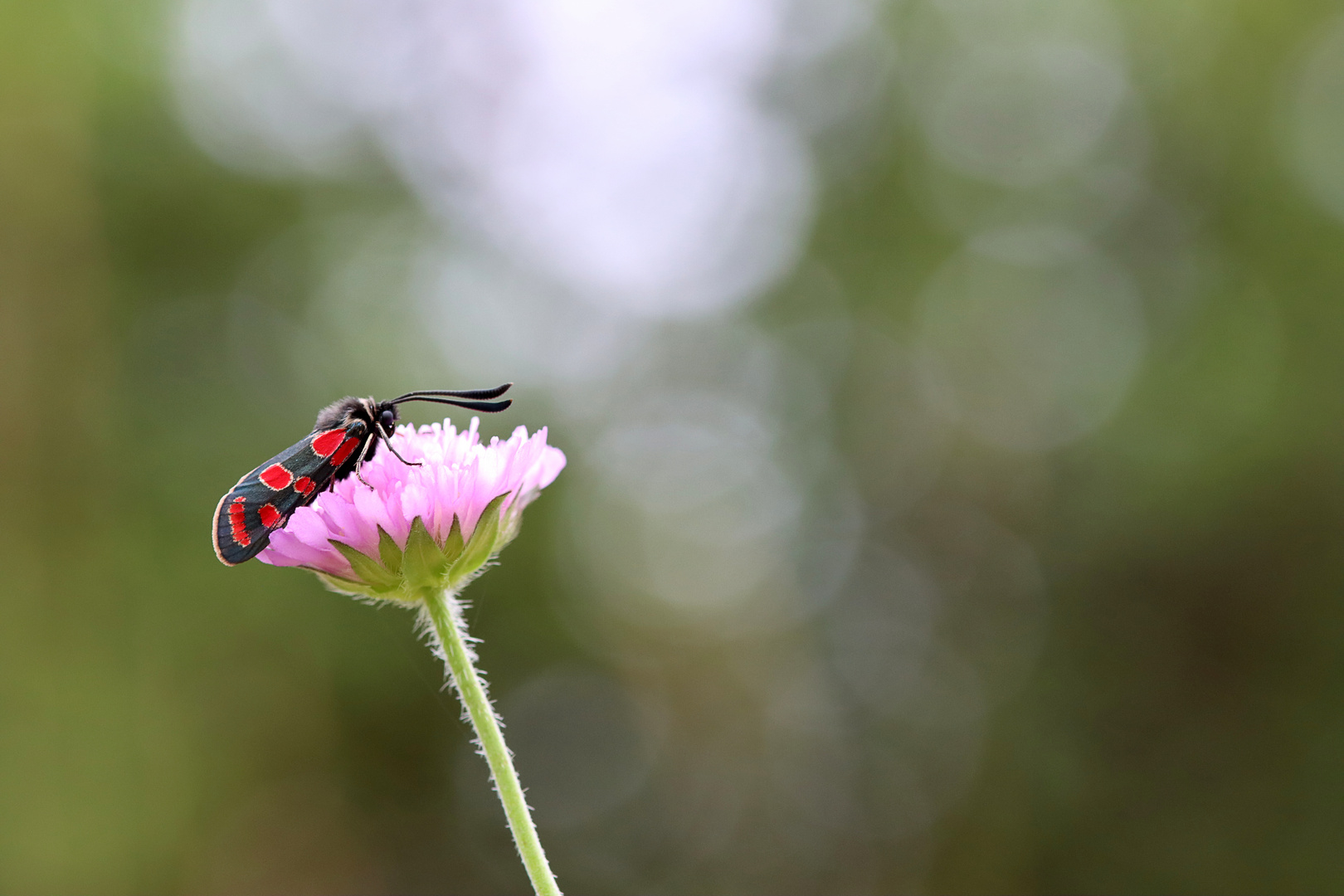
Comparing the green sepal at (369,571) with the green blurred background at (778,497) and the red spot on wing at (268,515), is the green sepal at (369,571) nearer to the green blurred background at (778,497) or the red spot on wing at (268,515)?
the red spot on wing at (268,515)

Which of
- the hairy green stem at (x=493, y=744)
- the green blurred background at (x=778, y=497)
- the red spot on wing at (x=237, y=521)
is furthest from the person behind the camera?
the green blurred background at (x=778, y=497)

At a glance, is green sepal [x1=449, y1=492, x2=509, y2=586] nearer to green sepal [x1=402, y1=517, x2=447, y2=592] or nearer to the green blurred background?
green sepal [x1=402, y1=517, x2=447, y2=592]

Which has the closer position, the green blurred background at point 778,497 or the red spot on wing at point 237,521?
the red spot on wing at point 237,521

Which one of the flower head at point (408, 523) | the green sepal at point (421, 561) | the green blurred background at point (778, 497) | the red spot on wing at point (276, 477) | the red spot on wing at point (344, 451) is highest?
the green blurred background at point (778, 497)

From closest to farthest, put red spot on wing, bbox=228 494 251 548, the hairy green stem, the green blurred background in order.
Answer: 1. the hairy green stem
2. red spot on wing, bbox=228 494 251 548
3. the green blurred background

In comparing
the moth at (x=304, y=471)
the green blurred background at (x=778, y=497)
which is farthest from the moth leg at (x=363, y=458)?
the green blurred background at (x=778, y=497)

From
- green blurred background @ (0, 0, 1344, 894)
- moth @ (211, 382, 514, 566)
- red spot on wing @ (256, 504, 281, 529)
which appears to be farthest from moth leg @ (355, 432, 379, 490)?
green blurred background @ (0, 0, 1344, 894)

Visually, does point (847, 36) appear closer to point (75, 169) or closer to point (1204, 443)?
point (1204, 443)
